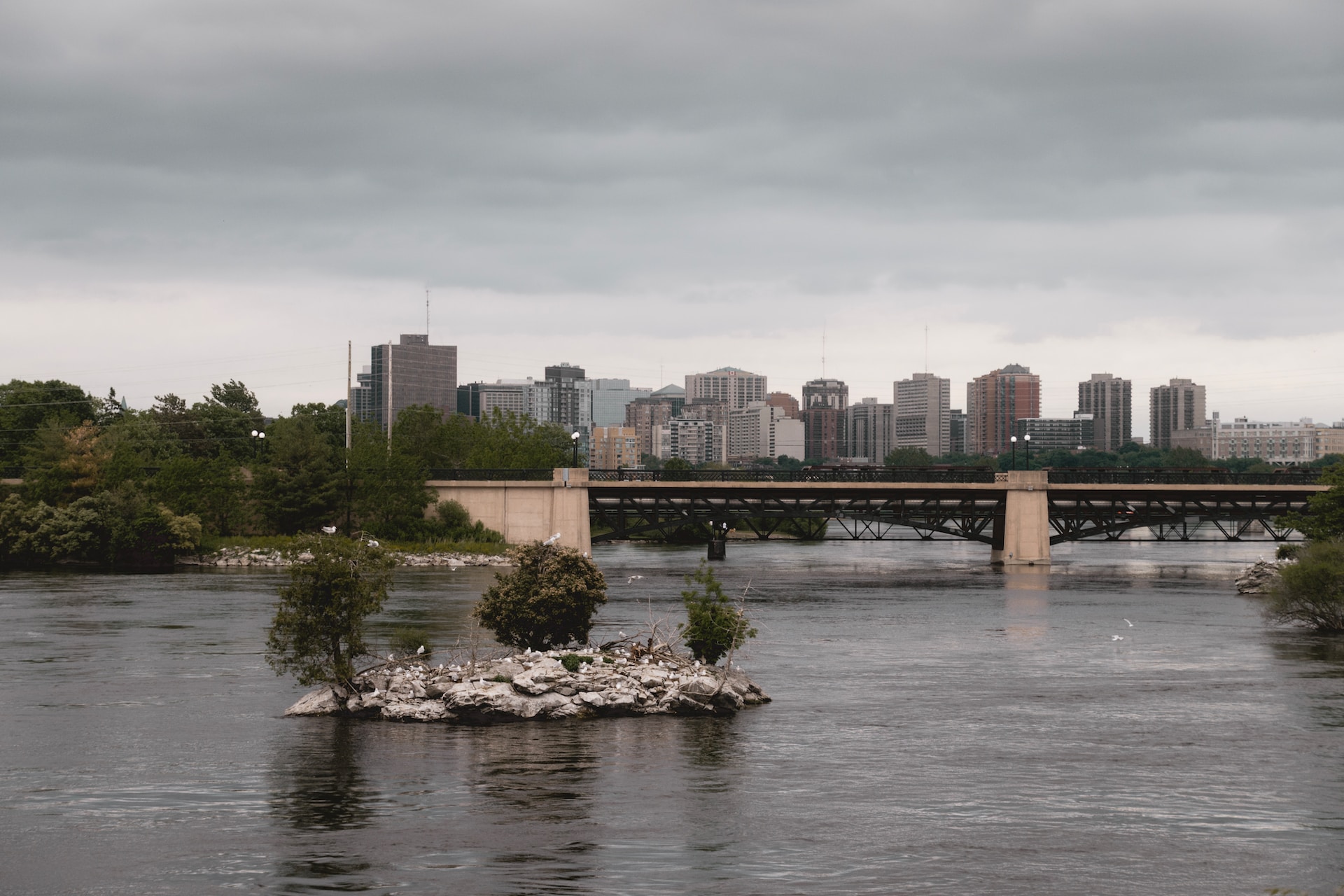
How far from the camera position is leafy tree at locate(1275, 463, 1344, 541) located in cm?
7606

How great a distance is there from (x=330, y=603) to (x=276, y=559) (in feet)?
245

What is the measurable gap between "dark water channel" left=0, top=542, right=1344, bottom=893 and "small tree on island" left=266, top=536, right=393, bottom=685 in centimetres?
208

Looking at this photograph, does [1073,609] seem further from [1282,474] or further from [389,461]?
[389,461]

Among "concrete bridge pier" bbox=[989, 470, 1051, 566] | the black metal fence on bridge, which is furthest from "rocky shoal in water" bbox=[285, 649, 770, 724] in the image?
"concrete bridge pier" bbox=[989, 470, 1051, 566]

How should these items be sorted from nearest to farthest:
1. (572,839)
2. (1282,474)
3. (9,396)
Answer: (572,839) < (1282,474) < (9,396)

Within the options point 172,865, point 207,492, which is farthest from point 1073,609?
point 207,492

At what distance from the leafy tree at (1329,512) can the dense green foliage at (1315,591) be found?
41.3 feet

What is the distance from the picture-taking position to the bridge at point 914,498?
10656cm

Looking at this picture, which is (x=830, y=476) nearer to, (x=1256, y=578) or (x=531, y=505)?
(x=531, y=505)

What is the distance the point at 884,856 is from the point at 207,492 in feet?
343

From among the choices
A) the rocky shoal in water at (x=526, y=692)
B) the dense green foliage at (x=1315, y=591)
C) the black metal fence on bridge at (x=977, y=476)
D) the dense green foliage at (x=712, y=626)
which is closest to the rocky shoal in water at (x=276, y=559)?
the black metal fence on bridge at (x=977, y=476)

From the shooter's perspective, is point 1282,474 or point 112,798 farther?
point 1282,474

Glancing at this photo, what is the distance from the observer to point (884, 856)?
23953 mm

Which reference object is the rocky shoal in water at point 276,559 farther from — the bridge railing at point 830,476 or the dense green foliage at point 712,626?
the dense green foliage at point 712,626
